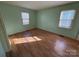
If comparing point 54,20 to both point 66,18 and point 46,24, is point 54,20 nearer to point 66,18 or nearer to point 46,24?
point 66,18

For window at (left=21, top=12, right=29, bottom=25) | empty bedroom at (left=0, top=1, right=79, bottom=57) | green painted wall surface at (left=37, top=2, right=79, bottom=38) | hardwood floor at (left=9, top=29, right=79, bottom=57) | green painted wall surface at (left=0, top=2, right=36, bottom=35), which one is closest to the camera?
hardwood floor at (left=9, top=29, right=79, bottom=57)

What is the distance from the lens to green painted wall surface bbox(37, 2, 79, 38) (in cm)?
359

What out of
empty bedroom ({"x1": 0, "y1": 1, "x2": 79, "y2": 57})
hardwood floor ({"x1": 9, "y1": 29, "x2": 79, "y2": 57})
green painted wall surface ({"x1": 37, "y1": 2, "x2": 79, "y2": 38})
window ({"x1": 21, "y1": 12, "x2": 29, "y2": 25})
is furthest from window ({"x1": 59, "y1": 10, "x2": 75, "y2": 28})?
window ({"x1": 21, "y1": 12, "x2": 29, "y2": 25})

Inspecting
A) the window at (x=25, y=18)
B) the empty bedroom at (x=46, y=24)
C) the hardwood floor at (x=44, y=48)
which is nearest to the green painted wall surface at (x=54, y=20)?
the empty bedroom at (x=46, y=24)

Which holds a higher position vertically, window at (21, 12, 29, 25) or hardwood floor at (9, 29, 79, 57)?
window at (21, 12, 29, 25)

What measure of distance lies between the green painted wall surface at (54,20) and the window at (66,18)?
209 millimetres

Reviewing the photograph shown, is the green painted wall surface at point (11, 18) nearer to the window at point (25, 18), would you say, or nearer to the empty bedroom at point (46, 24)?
the empty bedroom at point (46, 24)

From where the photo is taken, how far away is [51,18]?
17.0ft

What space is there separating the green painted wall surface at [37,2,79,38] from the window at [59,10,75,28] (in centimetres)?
21

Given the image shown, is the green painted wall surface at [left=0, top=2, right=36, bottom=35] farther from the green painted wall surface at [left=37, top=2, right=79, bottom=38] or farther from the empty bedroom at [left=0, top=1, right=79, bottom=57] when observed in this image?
the green painted wall surface at [left=37, top=2, right=79, bottom=38]

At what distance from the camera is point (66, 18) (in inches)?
163

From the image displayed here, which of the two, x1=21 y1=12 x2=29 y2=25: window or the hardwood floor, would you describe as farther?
x1=21 y1=12 x2=29 y2=25: window

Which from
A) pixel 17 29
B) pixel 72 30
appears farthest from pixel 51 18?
pixel 17 29

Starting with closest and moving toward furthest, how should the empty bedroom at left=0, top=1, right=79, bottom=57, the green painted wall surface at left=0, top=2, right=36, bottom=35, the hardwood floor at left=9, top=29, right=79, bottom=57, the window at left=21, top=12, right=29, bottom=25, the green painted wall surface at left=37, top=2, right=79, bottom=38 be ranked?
the hardwood floor at left=9, top=29, right=79, bottom=57 → the empty bedroom at left=0, top=1, right=79, bottom=57 → the green painted wall surface at left=37, top=2, right=79, bottom=38 → the green painted wall surface at left=0, top=2, right=36, bottom=35 → the window at left=21, top=12, right=29, bottom=25
